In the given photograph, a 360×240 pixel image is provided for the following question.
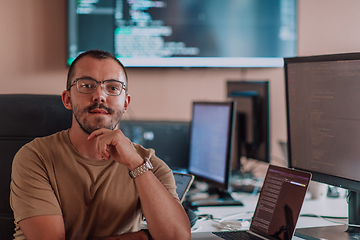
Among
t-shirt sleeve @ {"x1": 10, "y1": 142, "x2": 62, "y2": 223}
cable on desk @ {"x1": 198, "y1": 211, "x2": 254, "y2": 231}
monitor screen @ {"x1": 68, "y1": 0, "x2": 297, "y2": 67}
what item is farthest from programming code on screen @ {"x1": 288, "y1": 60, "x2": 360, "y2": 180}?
monitor screen @ {"x1": 68, "y1": 0, "x2": 297, "y2": 67}

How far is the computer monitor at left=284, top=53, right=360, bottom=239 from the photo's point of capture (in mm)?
1088

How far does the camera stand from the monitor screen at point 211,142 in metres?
1.59

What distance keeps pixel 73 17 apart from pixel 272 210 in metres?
1.81

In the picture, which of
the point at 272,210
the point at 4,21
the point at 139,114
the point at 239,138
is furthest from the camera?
the point at 139,114

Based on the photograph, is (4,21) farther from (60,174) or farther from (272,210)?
(272,210)

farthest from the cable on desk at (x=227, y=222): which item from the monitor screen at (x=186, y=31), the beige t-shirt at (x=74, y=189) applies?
the monitor screen at (x=186, y=31)

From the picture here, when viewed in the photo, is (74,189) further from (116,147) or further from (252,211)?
(252,211)

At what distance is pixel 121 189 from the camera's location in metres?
1.16

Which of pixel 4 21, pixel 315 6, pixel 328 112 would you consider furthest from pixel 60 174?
pixel 315 6

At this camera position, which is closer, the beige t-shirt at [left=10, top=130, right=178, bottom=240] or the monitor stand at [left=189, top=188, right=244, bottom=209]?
the beige t-shirt at [left=10, top=130, right=178, bottom=240]

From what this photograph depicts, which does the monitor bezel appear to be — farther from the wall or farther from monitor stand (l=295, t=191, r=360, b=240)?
the wall

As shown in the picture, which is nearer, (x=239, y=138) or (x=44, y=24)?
(x=239, y=138)

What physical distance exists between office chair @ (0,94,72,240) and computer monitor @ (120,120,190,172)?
627mm

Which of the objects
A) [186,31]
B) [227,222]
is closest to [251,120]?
[227,222]
